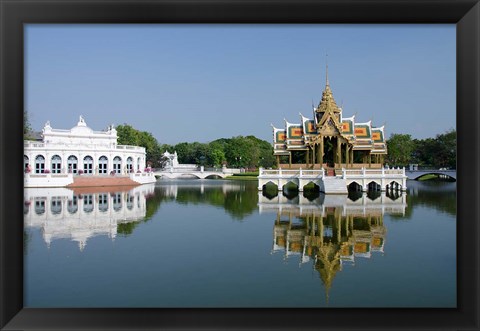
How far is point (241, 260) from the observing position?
19.7 feet

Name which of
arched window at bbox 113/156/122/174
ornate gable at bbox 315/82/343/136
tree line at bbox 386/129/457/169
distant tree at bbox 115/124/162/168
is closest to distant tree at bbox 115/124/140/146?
distant tree at bbox 115/124/162/168

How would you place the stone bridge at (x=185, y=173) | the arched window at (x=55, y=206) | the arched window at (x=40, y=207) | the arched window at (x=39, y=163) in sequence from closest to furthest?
1. the arched window at (x=40, y=207)
2. the arched window at (x=55, y=206)
3. the arched window at (x=39, y=163)
4. the stone bridge at (x=185, y=173)

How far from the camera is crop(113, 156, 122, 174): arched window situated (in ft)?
94.2

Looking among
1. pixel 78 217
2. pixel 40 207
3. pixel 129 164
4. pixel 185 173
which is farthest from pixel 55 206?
pixel 185 173

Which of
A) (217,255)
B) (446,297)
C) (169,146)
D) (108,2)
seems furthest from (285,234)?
(169,146)

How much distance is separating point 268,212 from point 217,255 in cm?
573

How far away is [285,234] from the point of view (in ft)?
26.9

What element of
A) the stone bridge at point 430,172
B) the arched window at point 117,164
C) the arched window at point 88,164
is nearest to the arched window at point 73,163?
the arched window at point 88,164

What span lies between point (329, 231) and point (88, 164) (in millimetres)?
22979

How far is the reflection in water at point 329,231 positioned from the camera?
620cm

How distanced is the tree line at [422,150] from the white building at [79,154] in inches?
973

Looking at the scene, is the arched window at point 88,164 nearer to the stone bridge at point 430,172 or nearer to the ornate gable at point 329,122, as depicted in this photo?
the ornate gable at point 329,122

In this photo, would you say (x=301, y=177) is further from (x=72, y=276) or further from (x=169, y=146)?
(x=169, y=146)

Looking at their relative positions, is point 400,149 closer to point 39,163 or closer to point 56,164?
point 56,164
